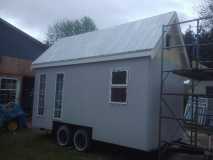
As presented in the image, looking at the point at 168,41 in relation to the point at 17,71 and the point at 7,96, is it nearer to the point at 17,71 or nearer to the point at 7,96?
the point at 17,71

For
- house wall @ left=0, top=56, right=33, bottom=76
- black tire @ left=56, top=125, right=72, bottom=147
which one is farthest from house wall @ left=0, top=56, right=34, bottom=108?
black tire @ left=56, top=125, right=72, bottom=147

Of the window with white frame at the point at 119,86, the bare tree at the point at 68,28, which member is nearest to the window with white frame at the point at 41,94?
the window with white frame at the point at 119,86

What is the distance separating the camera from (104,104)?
7.72 meters

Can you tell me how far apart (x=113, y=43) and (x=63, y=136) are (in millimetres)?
4056

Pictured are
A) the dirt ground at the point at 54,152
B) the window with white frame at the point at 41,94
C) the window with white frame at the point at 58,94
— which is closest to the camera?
the dirt ground at the point at 54,152

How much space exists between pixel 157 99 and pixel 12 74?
9930mm

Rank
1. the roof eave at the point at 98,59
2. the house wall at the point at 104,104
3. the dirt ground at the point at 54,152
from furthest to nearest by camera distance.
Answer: the dirt ground at the point at 54,152 < the roof eave at the point at 98,59 < the house wall at the point at 104,104

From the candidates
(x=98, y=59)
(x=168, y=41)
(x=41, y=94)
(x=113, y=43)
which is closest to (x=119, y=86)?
(x=98, y=59)

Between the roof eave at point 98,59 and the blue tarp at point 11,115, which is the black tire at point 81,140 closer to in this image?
the roof eave at point 98,59

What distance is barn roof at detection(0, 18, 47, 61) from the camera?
15180mm

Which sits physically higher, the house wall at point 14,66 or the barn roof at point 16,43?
the barn roof at point 16,43

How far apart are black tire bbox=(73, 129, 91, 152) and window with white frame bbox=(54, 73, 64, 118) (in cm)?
134

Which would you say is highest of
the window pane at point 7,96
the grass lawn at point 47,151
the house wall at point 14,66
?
the house wall at point 14,66

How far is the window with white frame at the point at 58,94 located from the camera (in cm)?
949
